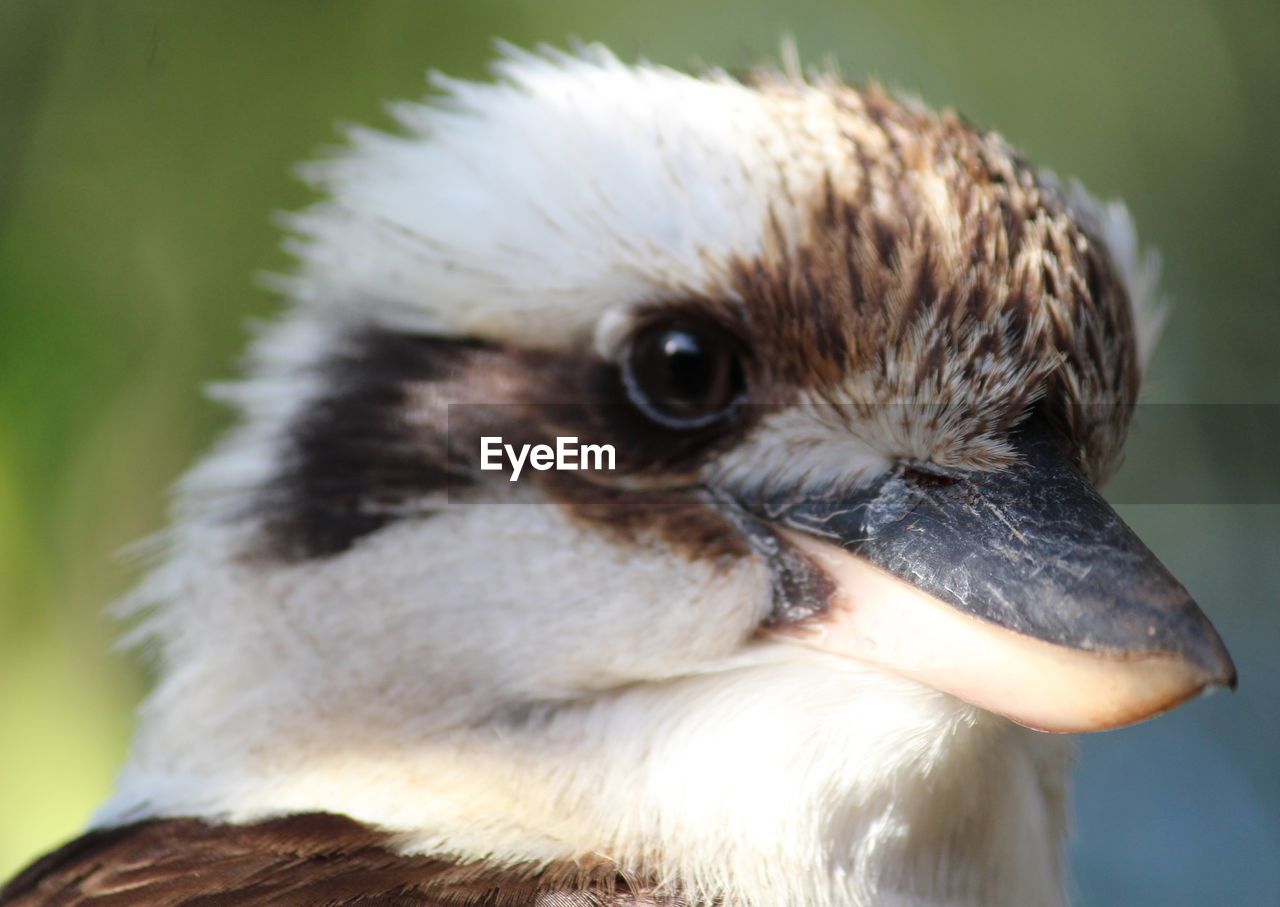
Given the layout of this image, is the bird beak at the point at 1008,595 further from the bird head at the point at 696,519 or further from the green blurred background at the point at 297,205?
the green blurred background at the point at 297,205

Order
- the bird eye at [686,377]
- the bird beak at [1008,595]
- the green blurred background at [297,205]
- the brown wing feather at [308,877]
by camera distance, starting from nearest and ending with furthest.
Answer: the bird beak at [1008,595] < the brown wing feather at [308,877] < the bird eye at [686,377] < the green blurred background at [297,205]

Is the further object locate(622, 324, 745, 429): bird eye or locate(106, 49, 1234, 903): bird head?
locate(622, 324, 745, 429): bird eye

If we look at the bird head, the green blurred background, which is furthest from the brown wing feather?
the green blurred background

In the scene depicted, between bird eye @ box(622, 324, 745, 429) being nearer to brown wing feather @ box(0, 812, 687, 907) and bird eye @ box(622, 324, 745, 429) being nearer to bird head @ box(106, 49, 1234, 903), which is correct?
bird head @ box(106, 49, 1234, 903)
